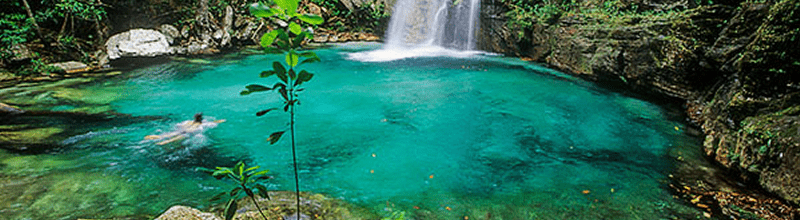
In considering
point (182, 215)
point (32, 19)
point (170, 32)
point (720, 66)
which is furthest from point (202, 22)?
point (720, 66)

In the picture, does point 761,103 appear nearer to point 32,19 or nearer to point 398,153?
point 398,153

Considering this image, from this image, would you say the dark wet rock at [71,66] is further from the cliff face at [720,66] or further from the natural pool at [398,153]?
the cliff face at [720,66]

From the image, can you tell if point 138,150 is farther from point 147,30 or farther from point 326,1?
point 326,1

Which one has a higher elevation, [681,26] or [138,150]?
[681,26]

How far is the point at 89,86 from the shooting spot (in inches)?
290

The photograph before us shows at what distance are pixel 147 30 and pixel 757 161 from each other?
45.5ft

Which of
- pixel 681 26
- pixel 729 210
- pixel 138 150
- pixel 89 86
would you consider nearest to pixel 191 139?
pixel 138 150

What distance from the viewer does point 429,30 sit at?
51.4 ft

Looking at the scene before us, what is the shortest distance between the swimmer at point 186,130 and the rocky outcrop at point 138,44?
678 cm

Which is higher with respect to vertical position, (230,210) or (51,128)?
(230,210)

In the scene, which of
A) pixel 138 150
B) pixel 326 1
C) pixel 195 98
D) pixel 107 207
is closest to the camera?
pixel 107 207

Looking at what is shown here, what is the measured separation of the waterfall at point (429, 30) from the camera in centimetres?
1314

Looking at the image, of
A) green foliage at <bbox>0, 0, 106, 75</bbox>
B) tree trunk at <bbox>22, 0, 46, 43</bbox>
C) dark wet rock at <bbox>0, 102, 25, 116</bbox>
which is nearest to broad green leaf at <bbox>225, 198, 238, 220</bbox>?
dark wet rock at <bbox>0, 102, 25, 116</bbox>

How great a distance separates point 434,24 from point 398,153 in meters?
11.7
